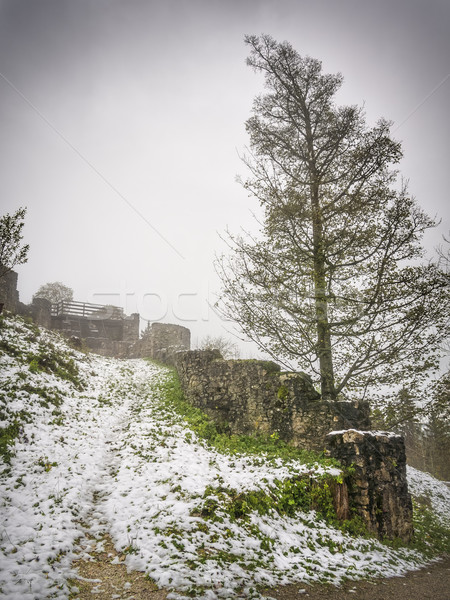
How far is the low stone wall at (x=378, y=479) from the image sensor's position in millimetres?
7270

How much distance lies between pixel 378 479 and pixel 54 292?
41.4 m

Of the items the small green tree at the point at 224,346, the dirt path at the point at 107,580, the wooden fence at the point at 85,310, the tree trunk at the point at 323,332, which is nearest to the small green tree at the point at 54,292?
the wooden fence at the point at 85,310

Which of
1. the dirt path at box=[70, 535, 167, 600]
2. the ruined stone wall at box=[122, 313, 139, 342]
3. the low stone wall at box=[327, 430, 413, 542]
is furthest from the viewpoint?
the ruined stone wall at box=[122, 313, 139, 342]

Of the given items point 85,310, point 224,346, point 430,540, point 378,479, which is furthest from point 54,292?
point 430,540

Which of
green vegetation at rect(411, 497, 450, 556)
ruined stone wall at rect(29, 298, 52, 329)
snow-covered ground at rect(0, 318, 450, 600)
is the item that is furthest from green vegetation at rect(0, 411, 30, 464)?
ruined stone wall at rect(29, 298, 52, 329)

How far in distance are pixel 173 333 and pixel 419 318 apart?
82.2ft

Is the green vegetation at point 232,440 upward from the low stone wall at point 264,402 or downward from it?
downward

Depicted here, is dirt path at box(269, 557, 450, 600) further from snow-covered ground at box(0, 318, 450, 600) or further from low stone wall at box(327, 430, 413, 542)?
low stone wall at box(327, 430, 413, 542)

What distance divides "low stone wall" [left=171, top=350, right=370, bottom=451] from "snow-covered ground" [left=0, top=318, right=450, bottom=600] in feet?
6.52

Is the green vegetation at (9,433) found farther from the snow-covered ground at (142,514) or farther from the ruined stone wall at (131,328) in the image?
the ruined stone wall at (131,328)

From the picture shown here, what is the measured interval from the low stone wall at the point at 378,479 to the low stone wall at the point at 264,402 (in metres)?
1.12

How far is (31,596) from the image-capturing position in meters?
3.63

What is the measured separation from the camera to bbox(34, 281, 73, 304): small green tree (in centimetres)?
3822

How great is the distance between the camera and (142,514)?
581 cm
